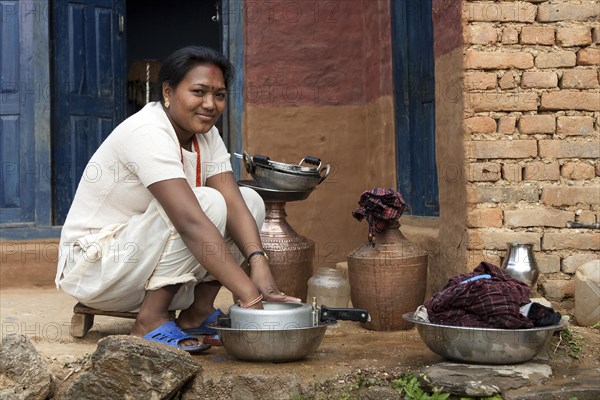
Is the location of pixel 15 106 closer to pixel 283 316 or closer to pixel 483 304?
pixel 283 316

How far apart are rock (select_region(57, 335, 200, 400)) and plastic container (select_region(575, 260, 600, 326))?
1944 millimetres

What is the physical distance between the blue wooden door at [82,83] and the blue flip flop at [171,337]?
116 inches

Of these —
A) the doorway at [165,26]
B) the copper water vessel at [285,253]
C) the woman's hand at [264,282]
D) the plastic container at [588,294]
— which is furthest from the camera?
the doorway at [165,26]

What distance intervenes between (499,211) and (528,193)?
0.59 ft

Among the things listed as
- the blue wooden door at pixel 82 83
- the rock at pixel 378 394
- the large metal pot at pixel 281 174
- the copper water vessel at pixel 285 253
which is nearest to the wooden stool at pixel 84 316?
the copper water vessel at pixel 285 253

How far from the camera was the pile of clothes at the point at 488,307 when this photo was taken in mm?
3055

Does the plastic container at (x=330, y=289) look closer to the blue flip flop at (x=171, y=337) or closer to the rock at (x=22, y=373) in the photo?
the blue flip flop at (x=171, y=337)

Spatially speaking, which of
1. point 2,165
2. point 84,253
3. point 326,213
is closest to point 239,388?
point 84,253

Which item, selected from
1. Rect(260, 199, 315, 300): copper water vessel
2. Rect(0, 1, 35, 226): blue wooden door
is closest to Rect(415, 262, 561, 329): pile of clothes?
Rect(260, 199, 315, 300): copper water vessel

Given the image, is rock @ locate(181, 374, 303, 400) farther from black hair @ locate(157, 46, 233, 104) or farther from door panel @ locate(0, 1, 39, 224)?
door panel @ locate(0, 1, 39, 224)

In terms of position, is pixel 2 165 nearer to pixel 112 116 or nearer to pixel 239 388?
pixel 112 116

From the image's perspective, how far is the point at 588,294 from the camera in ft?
12.8

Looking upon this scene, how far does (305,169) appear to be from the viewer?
4.32 metres

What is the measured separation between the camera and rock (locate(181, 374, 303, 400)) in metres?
3.06
